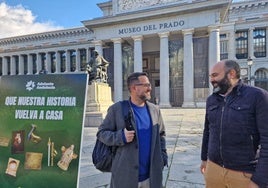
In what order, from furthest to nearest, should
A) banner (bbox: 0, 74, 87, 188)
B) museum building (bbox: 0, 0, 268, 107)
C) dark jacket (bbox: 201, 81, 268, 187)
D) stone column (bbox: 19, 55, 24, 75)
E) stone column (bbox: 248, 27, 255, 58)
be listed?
stone column (bbox: 19, 55, 24, 75) < stone column (bbox: 248, 27, 255, 58) < museum building (bbox: 0, 0, 268, 107) < banner (bbox: 0, 74, 87, 188) < dark jacket (bbox: 201, 81, 268, 187)

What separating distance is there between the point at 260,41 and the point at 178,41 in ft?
64.0

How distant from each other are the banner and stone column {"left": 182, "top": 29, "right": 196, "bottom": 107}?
1164 inches

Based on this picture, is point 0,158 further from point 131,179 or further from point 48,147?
point 131,179

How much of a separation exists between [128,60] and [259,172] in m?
35.1

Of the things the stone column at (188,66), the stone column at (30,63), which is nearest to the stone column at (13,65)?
the stone column at (30,63)

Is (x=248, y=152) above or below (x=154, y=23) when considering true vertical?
below

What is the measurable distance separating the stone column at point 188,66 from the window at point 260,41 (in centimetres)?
1919

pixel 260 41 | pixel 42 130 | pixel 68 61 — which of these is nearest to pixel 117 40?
pixel 68 61

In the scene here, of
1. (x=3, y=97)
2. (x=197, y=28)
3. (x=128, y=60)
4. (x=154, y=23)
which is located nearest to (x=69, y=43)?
(x=128, y=60)

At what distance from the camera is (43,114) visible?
273 cm

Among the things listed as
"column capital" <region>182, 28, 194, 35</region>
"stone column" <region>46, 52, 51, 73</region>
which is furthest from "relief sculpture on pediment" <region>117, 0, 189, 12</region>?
"stone column" <region>46, 52, 51, 73</region>

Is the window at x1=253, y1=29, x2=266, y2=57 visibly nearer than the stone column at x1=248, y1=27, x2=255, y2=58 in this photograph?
No

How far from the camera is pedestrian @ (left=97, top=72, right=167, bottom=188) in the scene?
244 cm

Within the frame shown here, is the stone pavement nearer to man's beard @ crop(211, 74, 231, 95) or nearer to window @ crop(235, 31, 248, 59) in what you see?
man's beard @ crop(211, 74, 231, 95)
